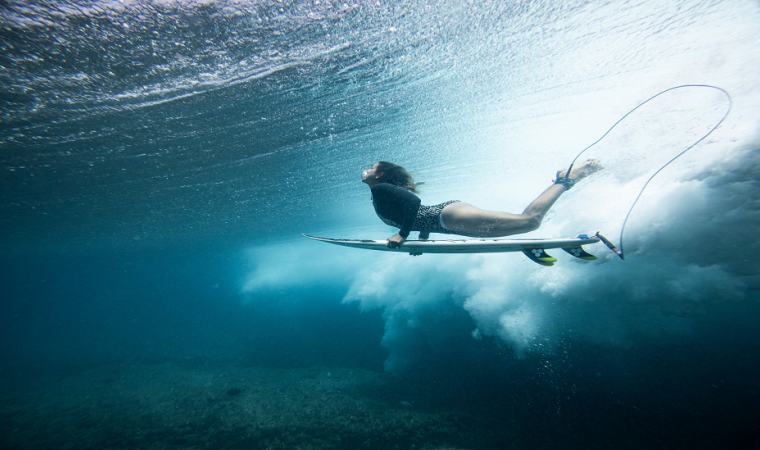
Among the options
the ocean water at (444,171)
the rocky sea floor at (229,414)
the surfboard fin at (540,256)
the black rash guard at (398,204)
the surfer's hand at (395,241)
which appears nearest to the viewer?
the black rash guard at (398,204)

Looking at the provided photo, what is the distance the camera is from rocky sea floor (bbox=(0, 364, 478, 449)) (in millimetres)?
7773

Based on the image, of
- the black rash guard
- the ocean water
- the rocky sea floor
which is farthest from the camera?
the rocky sea floor

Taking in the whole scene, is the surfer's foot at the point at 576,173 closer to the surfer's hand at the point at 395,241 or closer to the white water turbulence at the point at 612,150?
the surfer's hand at the point at 395,241

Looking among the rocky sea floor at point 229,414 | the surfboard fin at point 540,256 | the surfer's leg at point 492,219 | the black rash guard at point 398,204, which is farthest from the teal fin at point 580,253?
the rocky sea floor at point 229,414

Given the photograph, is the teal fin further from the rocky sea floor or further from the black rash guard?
the rocky sea floor

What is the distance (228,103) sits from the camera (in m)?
6.42

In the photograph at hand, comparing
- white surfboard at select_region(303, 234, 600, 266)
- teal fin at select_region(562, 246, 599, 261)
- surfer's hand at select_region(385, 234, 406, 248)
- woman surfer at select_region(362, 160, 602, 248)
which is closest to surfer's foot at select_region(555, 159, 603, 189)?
woman surfer at select_region(362, 160, 602, 248)

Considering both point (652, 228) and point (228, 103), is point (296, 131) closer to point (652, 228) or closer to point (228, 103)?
point (228, 103)

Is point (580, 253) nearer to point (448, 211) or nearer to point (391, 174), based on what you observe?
point (448, 211)

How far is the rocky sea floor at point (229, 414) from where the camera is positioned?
7773mm

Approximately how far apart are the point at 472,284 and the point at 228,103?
50.3ft

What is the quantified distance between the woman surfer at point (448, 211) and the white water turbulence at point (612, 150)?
3.53m

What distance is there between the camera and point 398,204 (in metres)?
3.01

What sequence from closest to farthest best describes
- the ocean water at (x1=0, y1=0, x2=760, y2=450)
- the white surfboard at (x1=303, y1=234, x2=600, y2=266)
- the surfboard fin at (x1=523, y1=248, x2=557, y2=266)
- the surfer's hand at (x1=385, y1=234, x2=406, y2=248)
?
1. the surfer's hand at (x1=385, y1=234, x2=406, y2=248)
2. the surfboard fin at (x1=523, y1=248, x2=557, y2=266)
3. the white surfboard at (x1=303, y1=234, x2=600, y2=266)
4. the ocean water at (x1=0, y1=0, x2=760, y2=450)
